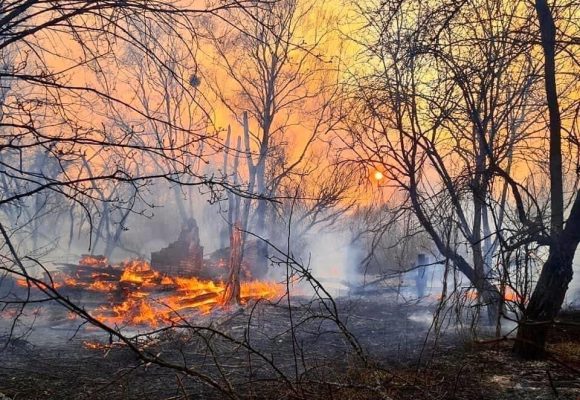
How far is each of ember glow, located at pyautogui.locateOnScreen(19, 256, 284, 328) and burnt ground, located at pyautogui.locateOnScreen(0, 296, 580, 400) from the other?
6.00ft

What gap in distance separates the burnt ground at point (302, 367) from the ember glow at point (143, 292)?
1829 millimetres

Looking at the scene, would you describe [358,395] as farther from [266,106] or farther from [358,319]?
[266,106]

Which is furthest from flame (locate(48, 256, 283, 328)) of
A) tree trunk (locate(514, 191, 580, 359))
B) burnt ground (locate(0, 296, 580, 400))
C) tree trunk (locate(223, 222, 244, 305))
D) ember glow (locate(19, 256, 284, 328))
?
tree trunk (locate(514, 191, 580, 359))

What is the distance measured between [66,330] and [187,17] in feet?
36.4

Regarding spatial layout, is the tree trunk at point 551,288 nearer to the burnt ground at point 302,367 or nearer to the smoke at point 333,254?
the burnt ground at point 302,367

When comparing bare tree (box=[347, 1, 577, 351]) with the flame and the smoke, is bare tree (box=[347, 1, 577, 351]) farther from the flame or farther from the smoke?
the smoke

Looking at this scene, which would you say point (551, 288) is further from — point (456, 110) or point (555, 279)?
point (456, 110)

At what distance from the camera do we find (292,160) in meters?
24.3

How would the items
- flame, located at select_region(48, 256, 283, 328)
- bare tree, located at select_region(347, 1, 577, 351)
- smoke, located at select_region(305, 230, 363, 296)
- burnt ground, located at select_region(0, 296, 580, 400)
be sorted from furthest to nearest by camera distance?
smoke, located at select_region(305, 230, 363, 296) < flame, located at select_region(48, 256, 283, 328) < bare tree, located at select_region(347, 1, 577, 351) < burnt ground, located at select_region(0, 296, 580, 400)

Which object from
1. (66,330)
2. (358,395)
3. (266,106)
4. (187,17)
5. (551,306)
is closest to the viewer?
(187,17)

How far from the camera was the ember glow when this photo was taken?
13797 millimetres

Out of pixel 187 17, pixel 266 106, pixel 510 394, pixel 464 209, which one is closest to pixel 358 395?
pixel 510 394

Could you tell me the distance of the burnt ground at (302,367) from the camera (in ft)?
18.0

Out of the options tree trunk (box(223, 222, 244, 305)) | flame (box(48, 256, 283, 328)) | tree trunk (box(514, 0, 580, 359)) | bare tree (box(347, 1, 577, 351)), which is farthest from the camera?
tree trunk (box(223, 222, 244, 305))
